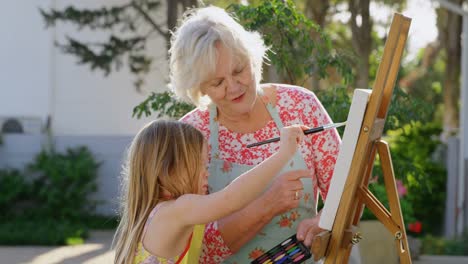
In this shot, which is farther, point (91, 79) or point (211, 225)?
point (91, 79)

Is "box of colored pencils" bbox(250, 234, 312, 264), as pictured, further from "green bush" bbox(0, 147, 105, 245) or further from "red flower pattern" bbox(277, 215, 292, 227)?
"green bush" bbox(0, 147, 105, 245)

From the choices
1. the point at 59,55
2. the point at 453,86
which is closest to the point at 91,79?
the point at 59,55

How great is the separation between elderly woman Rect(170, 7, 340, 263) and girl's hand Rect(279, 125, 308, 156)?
1.00 feet

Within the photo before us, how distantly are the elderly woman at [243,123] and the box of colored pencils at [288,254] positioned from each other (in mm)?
163

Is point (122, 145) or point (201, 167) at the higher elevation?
point (201, 167)

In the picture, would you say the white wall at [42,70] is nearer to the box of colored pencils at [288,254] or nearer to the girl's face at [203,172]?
the girl's face at [203,172]

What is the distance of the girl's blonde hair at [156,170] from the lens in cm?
333

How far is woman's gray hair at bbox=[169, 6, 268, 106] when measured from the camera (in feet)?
11.4

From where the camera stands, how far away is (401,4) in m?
23.8

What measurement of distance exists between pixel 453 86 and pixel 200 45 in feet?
61.1

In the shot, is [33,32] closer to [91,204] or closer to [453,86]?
[91,204]

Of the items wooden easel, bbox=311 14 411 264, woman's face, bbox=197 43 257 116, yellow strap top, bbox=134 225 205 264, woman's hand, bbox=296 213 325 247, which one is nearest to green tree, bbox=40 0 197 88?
woman's face, bbox=197 43 257 116

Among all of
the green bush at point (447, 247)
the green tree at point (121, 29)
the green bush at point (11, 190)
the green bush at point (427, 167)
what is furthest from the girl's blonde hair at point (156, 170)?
the green tree at point (121, 29)

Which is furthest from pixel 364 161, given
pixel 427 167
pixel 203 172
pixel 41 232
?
pixel 427 167
